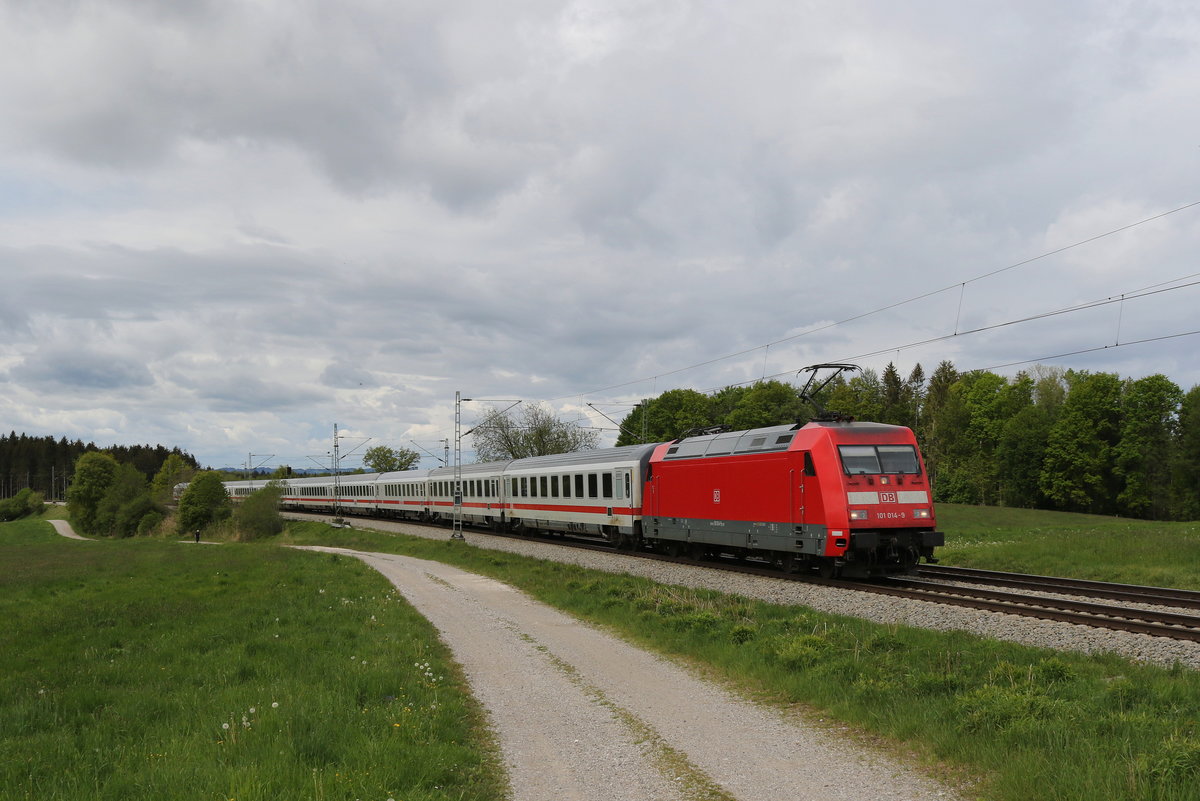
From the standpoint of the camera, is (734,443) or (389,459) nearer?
(734,443)

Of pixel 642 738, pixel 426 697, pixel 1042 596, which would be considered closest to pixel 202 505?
pixel 1042 596

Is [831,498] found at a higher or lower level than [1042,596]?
higher

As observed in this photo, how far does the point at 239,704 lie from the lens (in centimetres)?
901

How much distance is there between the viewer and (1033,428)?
3049 inches

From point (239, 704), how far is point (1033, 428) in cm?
8134

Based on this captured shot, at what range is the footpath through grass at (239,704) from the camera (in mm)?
6395

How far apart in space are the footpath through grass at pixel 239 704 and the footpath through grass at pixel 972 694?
310 centimetres

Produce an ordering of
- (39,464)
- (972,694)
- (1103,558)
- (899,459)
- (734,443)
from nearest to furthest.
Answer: (972,694), (899,459), (734,443), (1103,558), (39,464)

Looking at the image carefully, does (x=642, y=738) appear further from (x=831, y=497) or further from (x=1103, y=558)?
(x=1103, y=558)

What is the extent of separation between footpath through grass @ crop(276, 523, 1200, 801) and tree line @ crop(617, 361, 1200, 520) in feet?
146

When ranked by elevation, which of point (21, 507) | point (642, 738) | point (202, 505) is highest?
point (202, 505)

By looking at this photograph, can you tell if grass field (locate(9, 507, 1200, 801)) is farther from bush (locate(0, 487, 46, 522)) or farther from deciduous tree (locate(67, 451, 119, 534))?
bush (locate(0, 487, 46, 522))

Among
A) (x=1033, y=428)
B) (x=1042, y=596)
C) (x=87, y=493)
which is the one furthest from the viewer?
(x=87, y=493)

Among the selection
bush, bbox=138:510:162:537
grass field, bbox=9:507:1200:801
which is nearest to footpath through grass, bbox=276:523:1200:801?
grass field, bbox=9:507:1200:801
